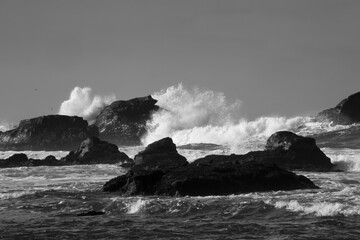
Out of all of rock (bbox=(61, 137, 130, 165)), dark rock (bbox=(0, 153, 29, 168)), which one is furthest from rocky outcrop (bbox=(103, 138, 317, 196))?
dark rock (bbox=(0, 153, 29, 168))

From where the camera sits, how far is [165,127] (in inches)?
5084

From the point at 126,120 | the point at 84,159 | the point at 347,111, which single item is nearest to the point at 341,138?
the point at 347,111

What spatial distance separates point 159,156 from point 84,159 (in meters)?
10.6

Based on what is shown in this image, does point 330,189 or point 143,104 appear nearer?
point 330,189

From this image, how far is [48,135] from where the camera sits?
11406cm

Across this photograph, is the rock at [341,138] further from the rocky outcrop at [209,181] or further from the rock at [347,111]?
the rocky outcrop at [209,181]

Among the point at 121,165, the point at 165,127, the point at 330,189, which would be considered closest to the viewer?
the point at 330,189

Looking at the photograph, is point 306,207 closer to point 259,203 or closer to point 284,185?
point 259,203

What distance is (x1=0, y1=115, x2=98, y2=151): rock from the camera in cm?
11338

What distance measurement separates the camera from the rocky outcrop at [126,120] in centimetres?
12775

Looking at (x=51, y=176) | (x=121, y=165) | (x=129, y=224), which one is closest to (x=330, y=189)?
(x=129, y=224)

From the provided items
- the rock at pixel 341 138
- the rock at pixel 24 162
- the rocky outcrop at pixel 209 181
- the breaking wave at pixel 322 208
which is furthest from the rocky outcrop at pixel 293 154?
the breaking wave at pixel 322 208

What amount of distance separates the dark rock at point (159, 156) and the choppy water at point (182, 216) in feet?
68.5

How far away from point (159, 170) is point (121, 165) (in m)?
25.7
